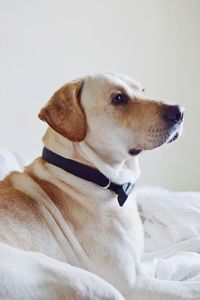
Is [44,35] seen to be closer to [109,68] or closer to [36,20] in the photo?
[36,20]

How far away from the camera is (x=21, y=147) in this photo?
6.95 feet

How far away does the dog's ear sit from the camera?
1.10m

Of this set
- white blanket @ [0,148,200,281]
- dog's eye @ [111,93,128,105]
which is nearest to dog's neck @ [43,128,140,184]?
dog's eye @ [111,93,128,105]

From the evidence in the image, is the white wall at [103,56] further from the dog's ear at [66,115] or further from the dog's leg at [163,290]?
the dog's leg at [163,290]

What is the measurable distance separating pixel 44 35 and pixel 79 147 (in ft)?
3.77

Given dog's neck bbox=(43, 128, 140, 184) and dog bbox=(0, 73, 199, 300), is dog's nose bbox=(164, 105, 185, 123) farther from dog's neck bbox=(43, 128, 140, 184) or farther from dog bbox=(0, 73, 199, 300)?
dog's neck bbox=(43, 128, 140, 184)

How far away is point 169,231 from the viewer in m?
1.48

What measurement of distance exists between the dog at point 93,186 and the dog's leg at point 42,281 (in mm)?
149

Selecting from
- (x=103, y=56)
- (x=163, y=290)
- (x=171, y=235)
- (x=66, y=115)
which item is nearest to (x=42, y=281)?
(x=163, y=290)

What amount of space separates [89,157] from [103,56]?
1335 millimetres

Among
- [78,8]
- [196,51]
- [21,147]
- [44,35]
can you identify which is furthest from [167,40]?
[21,147]

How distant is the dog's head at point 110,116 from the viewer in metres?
1.11

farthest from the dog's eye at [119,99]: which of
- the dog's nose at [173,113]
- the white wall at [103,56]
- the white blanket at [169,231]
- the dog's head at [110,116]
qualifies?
the white wall at [103,56]

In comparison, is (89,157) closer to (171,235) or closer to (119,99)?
(119,99)
